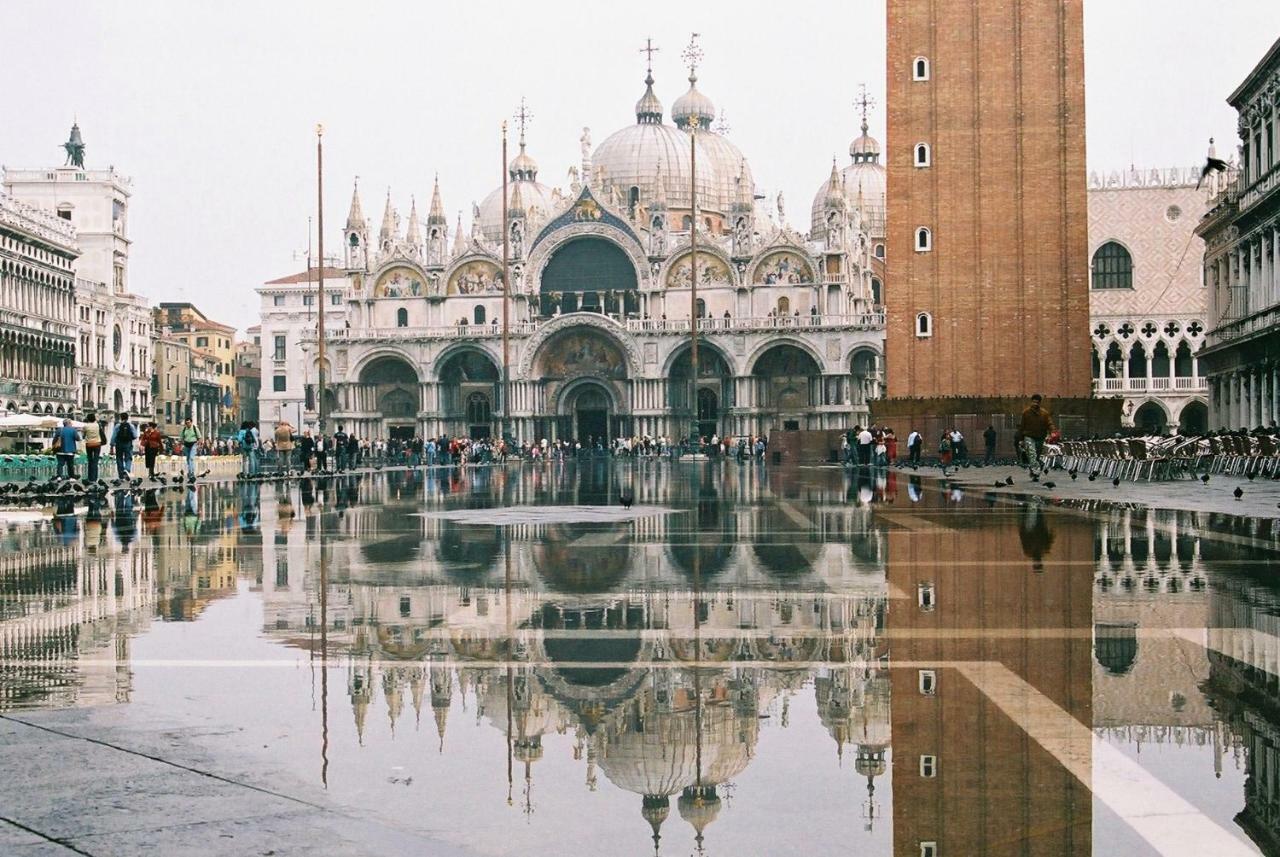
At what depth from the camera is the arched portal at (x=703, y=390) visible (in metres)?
81.8

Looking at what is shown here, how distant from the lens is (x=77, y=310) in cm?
7906

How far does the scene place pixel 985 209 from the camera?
1930 inches

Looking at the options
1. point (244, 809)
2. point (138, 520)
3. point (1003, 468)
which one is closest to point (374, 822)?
point (244, 809)

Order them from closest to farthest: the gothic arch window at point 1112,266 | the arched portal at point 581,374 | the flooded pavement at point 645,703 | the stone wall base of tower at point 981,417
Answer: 1. the flooded pavement at point 645,703
2. the stone wall base of tower at point 981,417
3. the gothic arch window at point 1112,266
4. the arched portal at point 581,374

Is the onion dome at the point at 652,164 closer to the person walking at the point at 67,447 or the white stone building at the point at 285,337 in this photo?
the white stone building at the point at 285,337

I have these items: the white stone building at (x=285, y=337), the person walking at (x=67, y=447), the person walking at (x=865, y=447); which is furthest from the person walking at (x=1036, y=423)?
the white stone building at (x=285, y=337)

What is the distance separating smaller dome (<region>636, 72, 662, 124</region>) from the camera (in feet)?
325

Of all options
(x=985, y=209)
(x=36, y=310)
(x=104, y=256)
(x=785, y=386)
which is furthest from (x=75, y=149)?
(x=985, y=209)

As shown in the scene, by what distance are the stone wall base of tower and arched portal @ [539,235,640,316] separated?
3646 centimetres

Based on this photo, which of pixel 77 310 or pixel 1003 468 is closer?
pixel 1003 468

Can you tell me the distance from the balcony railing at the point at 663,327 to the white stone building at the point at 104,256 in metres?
12.2

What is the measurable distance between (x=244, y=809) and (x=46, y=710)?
1949 millimetres

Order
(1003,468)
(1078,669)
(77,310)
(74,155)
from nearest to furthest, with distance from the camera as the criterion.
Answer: (1078,669) → (1003,468) → (77,310) → (74,155)

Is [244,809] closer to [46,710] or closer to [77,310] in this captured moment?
[46,710]
